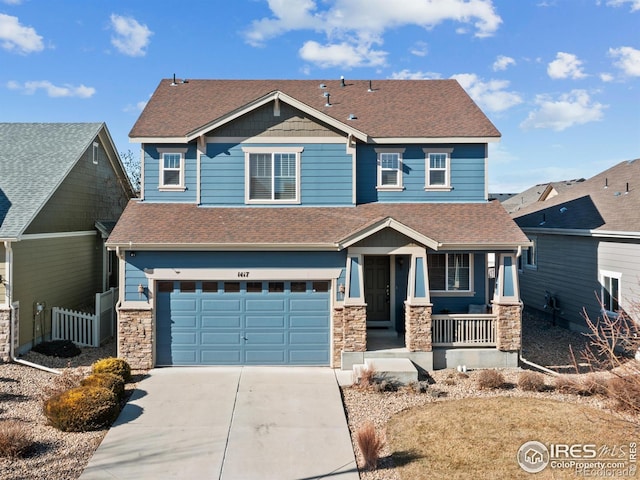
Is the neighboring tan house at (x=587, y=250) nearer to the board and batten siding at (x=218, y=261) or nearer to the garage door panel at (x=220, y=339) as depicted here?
the board and batten siding at (x=218, y=261)

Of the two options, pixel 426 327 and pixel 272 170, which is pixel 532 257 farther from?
pixel 272 170

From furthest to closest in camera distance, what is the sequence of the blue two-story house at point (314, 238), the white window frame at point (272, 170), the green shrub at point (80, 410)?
the white window frame at point (272, 170) < the blue two-story house at point (314, 238) < the green shrub at point (80, 410)

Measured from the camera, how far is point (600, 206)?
1683 cm

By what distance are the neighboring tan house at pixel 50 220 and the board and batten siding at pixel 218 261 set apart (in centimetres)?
314

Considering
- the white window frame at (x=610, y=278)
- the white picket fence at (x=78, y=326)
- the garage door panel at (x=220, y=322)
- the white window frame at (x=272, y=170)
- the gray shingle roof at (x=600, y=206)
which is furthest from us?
the gray shingle roof at (x=600, y=206)

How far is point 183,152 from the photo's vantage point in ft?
46.3

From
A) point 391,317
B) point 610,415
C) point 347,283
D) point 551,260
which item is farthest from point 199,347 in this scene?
point 551,260

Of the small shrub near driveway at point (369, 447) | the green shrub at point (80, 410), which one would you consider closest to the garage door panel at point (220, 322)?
the green shrub at point (80, 410)

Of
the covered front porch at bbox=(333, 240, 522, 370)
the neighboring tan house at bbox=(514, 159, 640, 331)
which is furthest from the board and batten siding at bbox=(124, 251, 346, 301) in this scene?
the neighboring tan house at bbox=(514, 159, 640, 331)

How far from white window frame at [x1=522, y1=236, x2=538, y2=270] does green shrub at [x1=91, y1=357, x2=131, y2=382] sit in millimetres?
16074

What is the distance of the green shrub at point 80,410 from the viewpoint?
847cm

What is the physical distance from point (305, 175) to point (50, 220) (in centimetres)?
807

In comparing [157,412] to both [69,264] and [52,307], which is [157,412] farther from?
[69,264]

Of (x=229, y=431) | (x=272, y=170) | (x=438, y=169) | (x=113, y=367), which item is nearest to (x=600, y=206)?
(x=438, y=169)
